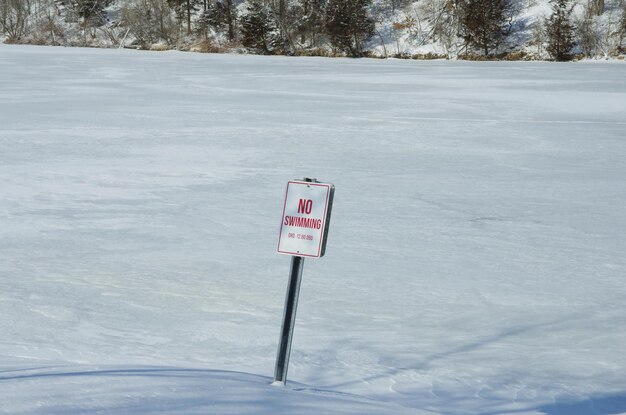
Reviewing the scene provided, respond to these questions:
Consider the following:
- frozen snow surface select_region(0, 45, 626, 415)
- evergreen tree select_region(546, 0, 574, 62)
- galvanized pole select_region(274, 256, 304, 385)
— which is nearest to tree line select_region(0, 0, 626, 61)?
evergreen tree select_region(546, 0, 574, 62)

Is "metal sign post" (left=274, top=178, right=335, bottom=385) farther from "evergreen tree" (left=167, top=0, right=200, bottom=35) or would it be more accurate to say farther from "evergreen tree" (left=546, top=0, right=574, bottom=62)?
"evergreen tree" (left=167, top=0, right=200, bottom=35)

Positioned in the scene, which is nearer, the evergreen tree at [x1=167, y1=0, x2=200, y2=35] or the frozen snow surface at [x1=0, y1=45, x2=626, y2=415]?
the frozen snow surface at [x1=0, y1=45, x2=626, y2=415]

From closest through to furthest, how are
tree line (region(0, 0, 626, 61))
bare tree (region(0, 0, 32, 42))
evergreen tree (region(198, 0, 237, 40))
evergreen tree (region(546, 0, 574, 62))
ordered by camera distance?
1. evergreen tree (region(546, 0, 574, 62))
2. tree line (region(0, 0, 626, 61))
3. evergreen tree (region(198, 0, 237, 40))
4. bare tree (region(0, 0, 32, 42))

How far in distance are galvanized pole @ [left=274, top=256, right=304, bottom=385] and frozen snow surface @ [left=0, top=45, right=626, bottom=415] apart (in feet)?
0.46

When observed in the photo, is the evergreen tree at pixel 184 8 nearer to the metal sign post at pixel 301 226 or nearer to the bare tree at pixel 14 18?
the bare tree at pixel 14 18

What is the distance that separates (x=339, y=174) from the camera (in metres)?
8.90

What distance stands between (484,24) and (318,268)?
35.5 metres

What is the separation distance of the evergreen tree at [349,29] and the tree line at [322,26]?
0.15ft

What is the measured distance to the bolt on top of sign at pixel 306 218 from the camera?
3.45 m

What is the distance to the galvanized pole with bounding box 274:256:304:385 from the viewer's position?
3504 mm

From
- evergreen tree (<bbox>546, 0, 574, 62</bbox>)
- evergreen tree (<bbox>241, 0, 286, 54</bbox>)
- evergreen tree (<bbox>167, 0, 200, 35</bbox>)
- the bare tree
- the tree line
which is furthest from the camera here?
the bare tree

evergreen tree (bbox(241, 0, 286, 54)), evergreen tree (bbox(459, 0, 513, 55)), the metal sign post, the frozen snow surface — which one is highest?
evergreen tree (bbox(459, 0, 513, 55))

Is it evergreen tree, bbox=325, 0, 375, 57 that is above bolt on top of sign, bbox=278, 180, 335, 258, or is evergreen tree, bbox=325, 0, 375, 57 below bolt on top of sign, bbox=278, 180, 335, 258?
above

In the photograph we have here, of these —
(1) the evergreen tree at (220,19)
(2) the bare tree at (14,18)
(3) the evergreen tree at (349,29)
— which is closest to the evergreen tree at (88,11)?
(2) the bare tree at (14,18)
